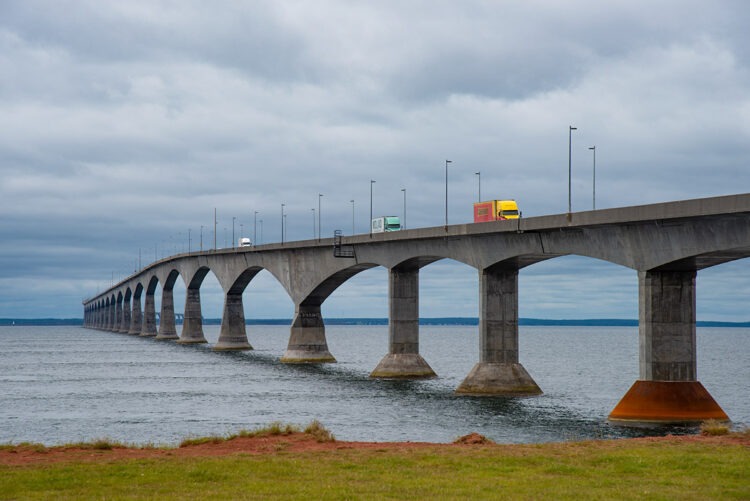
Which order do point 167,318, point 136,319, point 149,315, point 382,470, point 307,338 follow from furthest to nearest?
1. point 136,319
2. point 149,315
3. point 167,318
4. point 307,338
5. point 382,470

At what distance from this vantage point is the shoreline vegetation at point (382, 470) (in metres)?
18.1

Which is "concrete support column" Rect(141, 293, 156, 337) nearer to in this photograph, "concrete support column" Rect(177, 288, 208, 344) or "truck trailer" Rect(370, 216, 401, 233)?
"concrete support column" Rect(177, 288, 208, 344)

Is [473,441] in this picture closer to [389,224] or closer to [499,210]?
[499,210]

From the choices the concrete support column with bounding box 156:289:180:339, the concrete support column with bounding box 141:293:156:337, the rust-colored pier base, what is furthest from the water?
the concrete support column with bounding box 141:293:156:337

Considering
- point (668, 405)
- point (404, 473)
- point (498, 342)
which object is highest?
point (498, 342)

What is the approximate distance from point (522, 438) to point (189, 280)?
326 feet

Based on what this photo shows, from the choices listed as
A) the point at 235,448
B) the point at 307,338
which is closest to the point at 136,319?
the point at 307,338

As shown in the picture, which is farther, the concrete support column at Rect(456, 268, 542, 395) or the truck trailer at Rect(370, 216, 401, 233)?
the truck trailer at Rect(370, 216, 401, 233)

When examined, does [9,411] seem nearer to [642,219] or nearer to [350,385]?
[350,385]

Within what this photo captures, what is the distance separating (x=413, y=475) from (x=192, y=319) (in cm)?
11514

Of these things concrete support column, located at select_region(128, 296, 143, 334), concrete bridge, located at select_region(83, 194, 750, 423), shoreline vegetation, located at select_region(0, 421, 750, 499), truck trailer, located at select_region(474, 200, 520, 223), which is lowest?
concrete support column, located at select_region(128, 296, 143, 334)

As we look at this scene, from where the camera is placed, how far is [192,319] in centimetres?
13200

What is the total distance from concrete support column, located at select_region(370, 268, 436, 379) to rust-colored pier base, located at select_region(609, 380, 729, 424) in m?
26.1

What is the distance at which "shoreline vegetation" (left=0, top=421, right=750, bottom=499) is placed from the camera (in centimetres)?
1814
